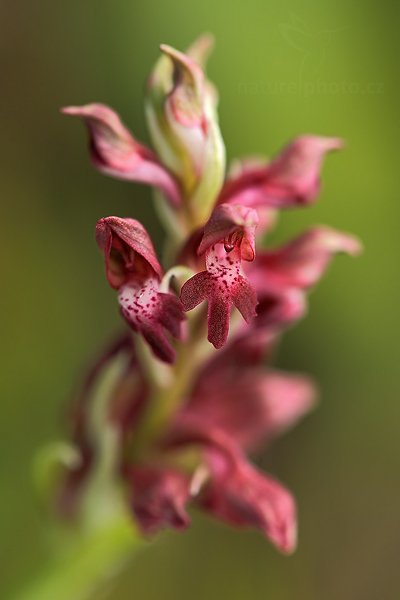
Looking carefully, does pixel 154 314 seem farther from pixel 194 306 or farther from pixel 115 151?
pixel 115 151

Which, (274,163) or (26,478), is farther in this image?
(26,478)

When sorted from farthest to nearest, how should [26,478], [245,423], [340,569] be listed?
[340,569], [26,478], [245,423]

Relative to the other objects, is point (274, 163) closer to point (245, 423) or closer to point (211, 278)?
point (211, 278)

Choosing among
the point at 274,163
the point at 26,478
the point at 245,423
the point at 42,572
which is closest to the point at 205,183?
the point at 274,163

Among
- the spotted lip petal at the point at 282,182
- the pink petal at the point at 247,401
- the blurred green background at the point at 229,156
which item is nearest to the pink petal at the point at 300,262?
the spotted lip petal at the point at 282,182

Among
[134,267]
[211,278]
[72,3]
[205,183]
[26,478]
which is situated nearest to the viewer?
[211,278]

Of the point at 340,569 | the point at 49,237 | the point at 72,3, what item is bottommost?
the point at 340,569

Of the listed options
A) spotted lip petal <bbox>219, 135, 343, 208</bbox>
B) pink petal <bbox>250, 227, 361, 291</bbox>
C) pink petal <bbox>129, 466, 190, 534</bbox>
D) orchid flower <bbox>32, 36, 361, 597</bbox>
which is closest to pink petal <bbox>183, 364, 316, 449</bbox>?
orchid flower <bbox>32, 36, 361, 597</bbox>
